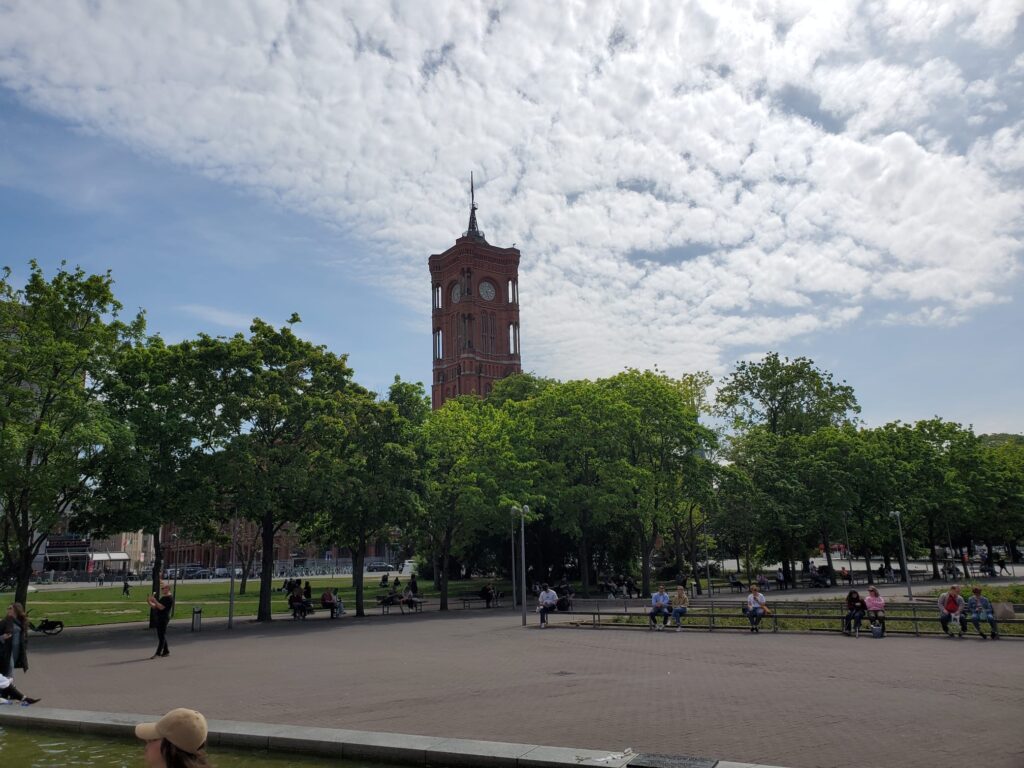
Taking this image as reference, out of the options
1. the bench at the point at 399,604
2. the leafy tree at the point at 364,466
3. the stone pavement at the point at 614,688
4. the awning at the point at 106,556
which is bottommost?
the bench at the point at 399,604

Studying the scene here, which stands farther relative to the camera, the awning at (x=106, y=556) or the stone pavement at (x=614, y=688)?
the awning at (x=106, y=556)

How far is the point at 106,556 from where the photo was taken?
4200 inches

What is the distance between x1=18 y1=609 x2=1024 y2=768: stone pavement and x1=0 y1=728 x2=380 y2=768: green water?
145 centimetres

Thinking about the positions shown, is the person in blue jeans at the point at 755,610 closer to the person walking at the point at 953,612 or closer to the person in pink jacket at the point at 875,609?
the person in pink jacket at the point at 875,609

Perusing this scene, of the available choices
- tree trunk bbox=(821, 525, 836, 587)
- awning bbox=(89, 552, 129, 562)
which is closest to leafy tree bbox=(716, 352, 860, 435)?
tree trunk bbox=(821, 525, 836, 587)

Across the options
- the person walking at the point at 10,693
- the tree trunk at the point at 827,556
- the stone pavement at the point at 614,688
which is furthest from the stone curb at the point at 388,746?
the tree trunk at the point at 827,556

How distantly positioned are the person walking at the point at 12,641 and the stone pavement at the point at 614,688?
0.71m

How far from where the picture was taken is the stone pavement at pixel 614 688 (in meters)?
9.31

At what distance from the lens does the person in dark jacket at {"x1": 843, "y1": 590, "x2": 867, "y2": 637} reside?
69.0ft

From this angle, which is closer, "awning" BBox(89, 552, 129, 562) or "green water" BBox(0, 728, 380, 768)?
"green water" BBox(0, 728, 380, 768)

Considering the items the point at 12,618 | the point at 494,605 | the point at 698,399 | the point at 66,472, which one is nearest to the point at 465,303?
the point at 698,399

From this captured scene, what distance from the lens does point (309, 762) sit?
355 inches

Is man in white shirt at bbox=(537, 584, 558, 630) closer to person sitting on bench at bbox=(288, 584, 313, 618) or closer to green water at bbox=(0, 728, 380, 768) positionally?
person sitting on bench at bbox=(288, 584, 313, 618)

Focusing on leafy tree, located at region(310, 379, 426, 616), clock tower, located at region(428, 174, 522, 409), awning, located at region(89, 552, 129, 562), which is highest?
clock tower, located at region(428, 174, 522, 409)
